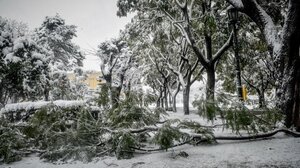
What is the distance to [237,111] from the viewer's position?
4.85 m

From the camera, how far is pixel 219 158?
3805 millimetres

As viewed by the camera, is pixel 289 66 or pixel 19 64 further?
pixel 19 64

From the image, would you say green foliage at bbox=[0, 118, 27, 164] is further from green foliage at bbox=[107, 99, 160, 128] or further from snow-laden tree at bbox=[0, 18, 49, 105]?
snow-laden tree at bbox=[0, 18, 49, 105]

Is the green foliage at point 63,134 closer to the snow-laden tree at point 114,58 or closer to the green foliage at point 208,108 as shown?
the green foliage at point 208,108

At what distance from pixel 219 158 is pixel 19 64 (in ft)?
45.8

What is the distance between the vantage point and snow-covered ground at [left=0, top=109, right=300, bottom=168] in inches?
137

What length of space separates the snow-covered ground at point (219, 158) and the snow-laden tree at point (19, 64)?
10667 mm

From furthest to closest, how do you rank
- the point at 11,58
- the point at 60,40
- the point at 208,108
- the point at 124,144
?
the point at 60,40, the point at 11,58, the point at 208,108, the point at 124,144

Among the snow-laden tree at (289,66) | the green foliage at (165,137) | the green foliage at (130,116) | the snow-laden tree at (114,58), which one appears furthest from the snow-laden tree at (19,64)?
the snow-laden tree at (289,66)

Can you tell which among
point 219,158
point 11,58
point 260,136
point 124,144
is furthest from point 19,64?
point 260,136

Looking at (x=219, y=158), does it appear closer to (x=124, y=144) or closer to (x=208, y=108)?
(x=208, y=108)

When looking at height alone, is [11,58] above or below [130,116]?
above

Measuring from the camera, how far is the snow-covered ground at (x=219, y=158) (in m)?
3.48

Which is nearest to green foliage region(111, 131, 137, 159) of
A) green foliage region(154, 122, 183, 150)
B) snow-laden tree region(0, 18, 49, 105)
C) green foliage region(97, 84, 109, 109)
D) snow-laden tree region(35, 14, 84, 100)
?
green foliage region(154, 122, 183, 150)
